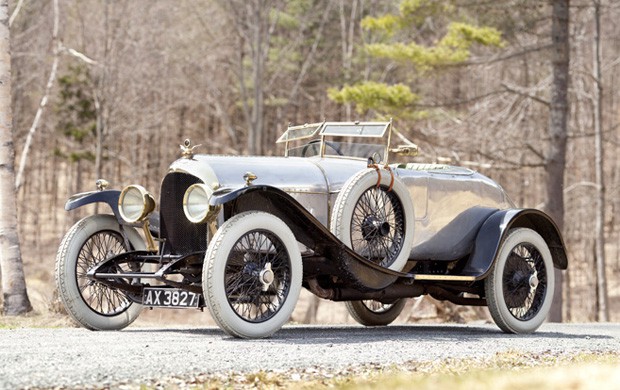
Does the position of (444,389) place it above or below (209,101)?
below

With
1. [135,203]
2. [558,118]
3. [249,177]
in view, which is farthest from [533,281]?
[558,118]

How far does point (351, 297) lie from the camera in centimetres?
875

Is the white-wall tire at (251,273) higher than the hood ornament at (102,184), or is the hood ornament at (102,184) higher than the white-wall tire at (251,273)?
the hood ornament at (102,184)

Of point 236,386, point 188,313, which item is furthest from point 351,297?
point 188,313

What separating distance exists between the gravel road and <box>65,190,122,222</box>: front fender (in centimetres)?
115

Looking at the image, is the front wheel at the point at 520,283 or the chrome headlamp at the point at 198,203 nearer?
the chrome headlamp at the point at 198,203

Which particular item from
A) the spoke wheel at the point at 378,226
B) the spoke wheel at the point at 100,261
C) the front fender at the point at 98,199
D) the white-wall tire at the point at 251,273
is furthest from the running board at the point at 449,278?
the front fender at the point at 98,199

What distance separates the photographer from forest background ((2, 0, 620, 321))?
79.4ft

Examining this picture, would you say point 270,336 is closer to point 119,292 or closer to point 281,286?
point 281,286

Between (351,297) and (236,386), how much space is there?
3.73 metres

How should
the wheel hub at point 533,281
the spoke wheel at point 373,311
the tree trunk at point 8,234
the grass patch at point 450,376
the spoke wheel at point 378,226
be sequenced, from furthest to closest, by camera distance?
the tree trunk at point 8,234
the spoke wheel at point 373,311
the wheel hub at point 533,281
the spoke wheel at point 378,226
the grass patch at point 450,376

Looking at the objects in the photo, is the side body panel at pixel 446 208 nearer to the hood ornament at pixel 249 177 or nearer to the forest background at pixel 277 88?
the hood ornament at pixel 249 177

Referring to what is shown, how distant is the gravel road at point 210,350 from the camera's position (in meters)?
5.18

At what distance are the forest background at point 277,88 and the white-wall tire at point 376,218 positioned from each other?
35.2 ft
